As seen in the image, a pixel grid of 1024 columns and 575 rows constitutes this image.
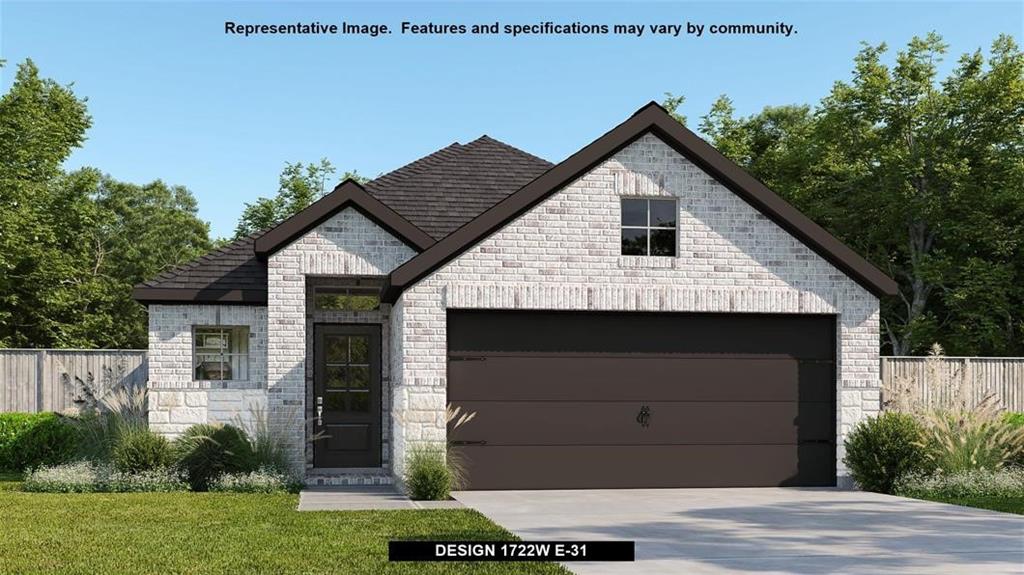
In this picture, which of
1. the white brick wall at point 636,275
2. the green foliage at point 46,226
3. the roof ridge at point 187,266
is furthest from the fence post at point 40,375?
the green foliage at point 46,226

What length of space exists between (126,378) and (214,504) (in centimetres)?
744

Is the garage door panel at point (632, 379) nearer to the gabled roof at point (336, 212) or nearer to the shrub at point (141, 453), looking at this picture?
the gabled roof at point (336, 212)

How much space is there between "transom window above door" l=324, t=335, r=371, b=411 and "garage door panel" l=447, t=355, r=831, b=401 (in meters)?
3.02

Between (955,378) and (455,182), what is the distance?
929 centimetres

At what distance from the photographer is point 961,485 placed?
15453 millimetres

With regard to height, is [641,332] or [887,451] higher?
[641,332]

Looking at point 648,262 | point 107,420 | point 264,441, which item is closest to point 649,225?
point 648,262

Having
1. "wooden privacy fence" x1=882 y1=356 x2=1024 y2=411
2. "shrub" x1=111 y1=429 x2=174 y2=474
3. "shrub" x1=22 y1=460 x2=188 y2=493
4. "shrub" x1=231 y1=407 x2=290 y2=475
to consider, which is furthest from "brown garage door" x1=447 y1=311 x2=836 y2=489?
"shrub" x1=111 y1=429 x2=174 y2=474

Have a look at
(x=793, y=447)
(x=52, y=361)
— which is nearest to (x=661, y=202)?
(x=793, y=447)

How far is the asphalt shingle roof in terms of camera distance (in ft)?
59.5

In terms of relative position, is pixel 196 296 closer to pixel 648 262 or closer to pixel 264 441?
pixel 264 441

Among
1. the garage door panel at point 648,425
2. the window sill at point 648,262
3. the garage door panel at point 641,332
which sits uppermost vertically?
the window sill at point 648,262

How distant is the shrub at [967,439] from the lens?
52.4ft

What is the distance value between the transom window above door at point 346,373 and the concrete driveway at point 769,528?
144 inches
